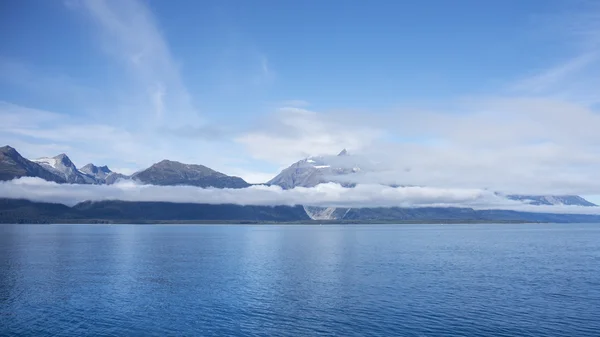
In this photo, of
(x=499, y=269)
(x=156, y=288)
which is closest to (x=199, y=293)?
(x=156, y=288)

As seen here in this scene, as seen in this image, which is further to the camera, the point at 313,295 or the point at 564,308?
the point at 313,295

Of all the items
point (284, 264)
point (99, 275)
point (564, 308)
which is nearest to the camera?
point (564, 308)

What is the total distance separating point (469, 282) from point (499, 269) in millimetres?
30272

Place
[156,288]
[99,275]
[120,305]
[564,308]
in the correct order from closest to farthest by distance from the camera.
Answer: [564,308]
[120,305]
[156,288]
[99,275]

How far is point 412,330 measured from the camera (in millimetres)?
64188

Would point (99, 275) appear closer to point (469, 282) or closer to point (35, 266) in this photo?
point (35, 266)

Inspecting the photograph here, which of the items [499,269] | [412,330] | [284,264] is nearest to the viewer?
[412,330]

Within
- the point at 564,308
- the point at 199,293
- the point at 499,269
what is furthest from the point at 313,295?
the point at 499,269

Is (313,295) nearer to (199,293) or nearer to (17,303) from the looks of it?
(199,293)

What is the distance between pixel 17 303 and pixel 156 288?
2705 centimetres

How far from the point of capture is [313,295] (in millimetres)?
90062

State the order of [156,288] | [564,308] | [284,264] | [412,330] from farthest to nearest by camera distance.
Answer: [284,264], [156,288], [564,308], [412,330]

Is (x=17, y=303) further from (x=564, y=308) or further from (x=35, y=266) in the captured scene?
(x=564, y=308)

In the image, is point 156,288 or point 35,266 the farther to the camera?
point 35,266
